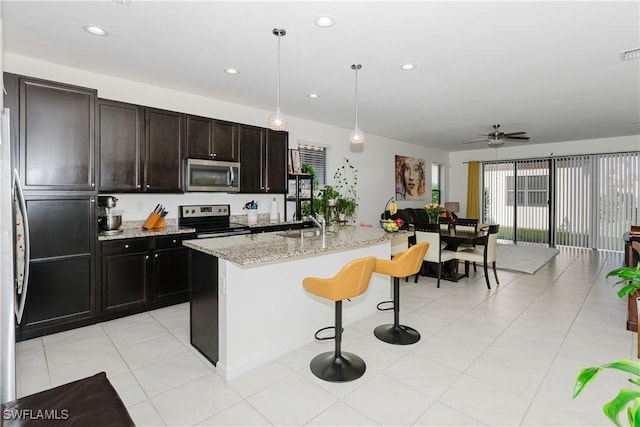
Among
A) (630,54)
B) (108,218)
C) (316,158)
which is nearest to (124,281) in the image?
(108,218)

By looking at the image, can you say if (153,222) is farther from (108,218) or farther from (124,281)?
(124,281)

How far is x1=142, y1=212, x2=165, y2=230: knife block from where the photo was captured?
403cm

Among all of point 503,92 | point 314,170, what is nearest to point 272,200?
point 314,170

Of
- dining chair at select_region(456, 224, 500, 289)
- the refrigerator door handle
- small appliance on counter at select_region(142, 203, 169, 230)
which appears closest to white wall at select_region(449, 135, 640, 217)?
dining chair at select_region(456, 224, 500, 289)

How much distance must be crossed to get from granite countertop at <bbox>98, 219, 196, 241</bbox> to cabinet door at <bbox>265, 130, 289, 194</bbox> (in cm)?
151

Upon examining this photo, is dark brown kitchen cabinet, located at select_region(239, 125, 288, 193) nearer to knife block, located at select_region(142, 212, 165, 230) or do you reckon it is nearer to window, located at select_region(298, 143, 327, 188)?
window, located at select_region(298, 143, 327, 188)

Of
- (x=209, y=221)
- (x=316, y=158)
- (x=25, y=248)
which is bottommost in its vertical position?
(x=25, y=248)

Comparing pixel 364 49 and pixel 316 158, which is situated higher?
pixel 364 49

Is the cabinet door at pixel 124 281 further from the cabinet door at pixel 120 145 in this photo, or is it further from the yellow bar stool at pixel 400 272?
the yellow bar stool at pixel 400 272

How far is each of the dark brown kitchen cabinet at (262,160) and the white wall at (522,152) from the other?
7.04 meters

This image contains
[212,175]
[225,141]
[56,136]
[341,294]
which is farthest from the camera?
[225,141]

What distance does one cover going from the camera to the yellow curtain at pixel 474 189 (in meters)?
9.95

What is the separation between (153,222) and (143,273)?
0.66 m

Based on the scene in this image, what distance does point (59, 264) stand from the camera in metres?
3.18
